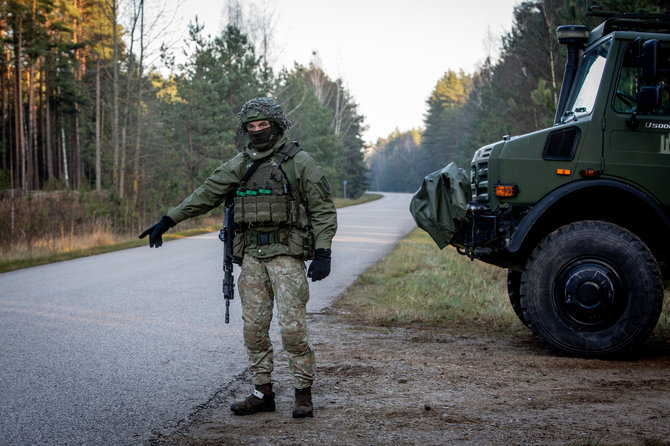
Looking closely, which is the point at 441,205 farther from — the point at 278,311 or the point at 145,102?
the point at 145,102

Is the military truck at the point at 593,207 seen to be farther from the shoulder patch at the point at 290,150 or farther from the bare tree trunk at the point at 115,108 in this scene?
the bare tree trunk at the point at 115,108

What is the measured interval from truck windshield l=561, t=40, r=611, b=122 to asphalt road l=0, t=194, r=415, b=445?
3.72 meters

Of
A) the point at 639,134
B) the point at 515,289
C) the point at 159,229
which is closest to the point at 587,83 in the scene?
the point at 639,134

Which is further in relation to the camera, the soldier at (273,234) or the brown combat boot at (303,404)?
the soldier at (273,234)

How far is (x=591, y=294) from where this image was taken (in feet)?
17.4

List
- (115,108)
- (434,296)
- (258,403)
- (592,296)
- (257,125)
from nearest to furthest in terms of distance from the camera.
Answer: (258,403) → (257,125) → (592,296) → (434,296) → (115,108)

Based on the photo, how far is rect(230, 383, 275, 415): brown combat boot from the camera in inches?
157

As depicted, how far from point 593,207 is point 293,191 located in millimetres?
3157

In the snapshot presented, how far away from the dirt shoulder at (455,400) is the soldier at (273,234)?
37 centimetres

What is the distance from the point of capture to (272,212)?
407 cm

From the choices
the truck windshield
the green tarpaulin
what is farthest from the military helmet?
the truck windshield

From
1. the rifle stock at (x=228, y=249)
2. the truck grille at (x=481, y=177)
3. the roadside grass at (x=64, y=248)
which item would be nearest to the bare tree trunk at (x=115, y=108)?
the roadside grass at (x=64, y=248)

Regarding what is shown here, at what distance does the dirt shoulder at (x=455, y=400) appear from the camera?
3.49 meters

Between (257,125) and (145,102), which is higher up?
(145,102)
